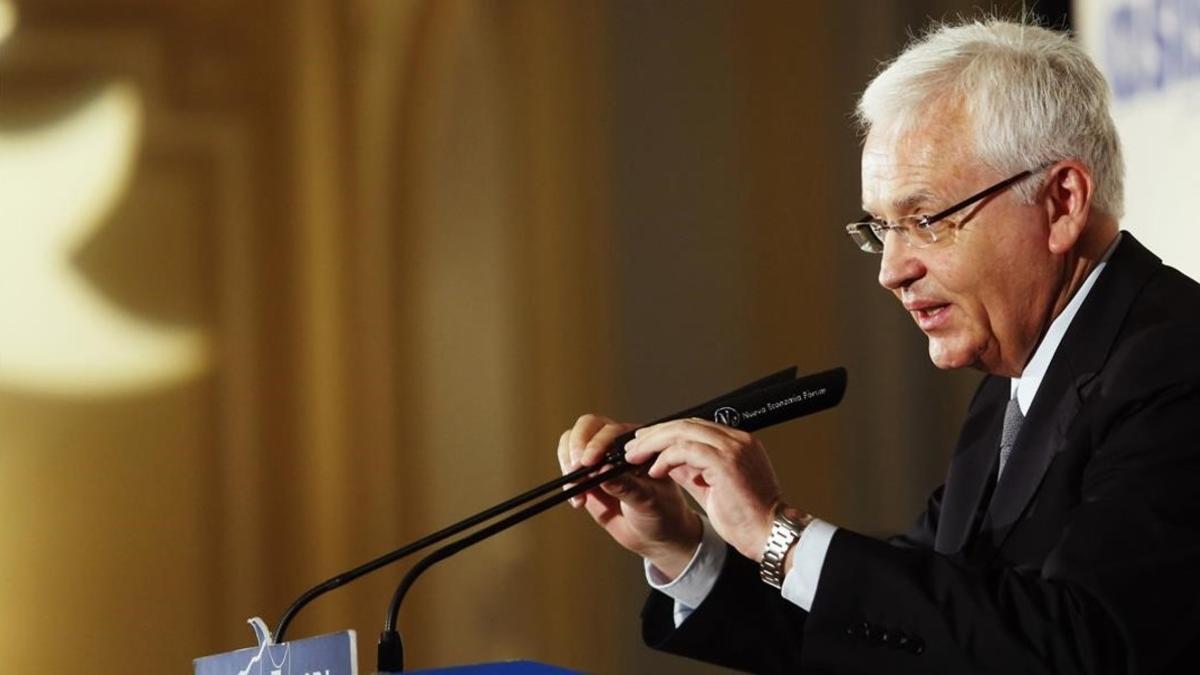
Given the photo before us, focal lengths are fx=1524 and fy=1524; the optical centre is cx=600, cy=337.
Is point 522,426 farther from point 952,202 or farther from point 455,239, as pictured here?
point 952,202

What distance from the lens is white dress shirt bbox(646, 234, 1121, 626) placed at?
56.8 inches

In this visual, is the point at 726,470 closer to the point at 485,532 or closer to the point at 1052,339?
the point at 485,532

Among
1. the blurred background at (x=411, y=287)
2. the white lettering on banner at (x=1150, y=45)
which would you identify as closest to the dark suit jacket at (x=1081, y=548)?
the white lettering on banner at (x=1150, y=45)

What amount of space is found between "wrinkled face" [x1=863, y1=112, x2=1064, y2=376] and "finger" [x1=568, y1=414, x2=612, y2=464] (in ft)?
1.22

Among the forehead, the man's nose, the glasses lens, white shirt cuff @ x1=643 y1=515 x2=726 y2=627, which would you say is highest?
the forehead

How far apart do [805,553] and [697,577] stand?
0.37 m

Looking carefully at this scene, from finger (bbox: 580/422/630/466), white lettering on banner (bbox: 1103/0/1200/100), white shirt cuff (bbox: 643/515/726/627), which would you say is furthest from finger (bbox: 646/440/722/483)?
white lettering on banner (bbox: 1103/0/1200/100)

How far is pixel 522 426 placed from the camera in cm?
309

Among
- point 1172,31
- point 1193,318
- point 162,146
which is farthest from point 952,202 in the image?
point 162,146

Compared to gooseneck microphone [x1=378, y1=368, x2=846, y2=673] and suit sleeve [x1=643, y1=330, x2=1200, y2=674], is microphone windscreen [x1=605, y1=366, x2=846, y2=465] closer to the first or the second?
gooseneck microphone [x1=378, y1=368, x2=846, y2=673]

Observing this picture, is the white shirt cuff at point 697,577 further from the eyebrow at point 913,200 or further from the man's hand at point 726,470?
the eyebrow at point 913,200

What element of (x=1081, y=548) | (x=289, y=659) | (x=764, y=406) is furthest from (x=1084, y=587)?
(x=289, y=659)

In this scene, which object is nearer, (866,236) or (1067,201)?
(1067,201)

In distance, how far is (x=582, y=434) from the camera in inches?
64.0
